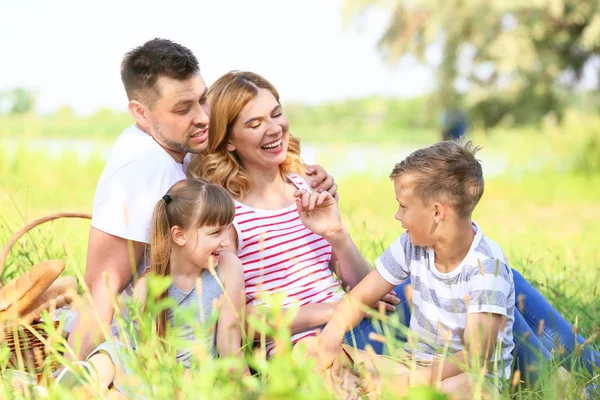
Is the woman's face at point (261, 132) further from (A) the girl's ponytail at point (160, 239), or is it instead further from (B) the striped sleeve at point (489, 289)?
(B) the striped sleeve at point (489, 289)

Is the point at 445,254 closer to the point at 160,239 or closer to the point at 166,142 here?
the point at 160,239

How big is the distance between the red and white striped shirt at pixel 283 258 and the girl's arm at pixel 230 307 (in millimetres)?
249

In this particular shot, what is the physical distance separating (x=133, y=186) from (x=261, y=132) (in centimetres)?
63

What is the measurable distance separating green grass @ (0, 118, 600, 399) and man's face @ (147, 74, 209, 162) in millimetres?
746

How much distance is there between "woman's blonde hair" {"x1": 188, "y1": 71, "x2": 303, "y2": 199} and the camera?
10.7ft

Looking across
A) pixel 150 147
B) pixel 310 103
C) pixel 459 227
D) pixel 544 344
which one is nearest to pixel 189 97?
pixel 150 147

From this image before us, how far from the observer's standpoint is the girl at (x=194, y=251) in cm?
277

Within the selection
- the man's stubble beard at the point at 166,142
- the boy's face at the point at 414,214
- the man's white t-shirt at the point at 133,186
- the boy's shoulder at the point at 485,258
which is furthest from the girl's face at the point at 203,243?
the boy's shoulder at the point at 485,258

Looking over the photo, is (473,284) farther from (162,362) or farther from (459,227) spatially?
(162,362)

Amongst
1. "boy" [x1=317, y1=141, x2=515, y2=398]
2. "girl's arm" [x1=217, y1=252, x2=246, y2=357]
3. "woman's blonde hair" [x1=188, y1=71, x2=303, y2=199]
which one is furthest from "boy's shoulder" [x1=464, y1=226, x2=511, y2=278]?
"woman's blonde hair" [x1=188, y1=71, x2=303, y2=199]

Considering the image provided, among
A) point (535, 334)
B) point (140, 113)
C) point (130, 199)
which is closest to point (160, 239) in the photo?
point (130, 199)

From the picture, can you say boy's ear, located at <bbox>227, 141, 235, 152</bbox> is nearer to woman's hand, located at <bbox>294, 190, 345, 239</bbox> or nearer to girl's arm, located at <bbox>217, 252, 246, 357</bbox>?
woman's hand, located at <bbox>294, 190, 345, 239</bbox>

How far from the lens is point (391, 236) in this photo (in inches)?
212

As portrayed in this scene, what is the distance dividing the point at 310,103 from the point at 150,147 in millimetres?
26647
